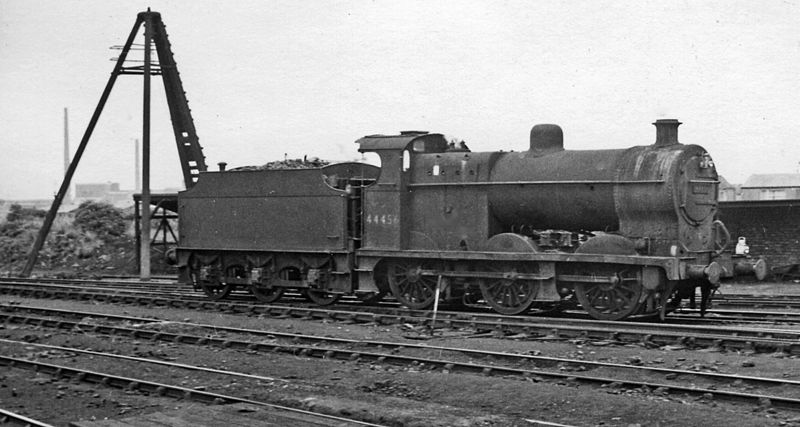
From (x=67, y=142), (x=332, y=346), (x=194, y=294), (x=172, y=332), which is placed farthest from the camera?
(x=67, y=142)

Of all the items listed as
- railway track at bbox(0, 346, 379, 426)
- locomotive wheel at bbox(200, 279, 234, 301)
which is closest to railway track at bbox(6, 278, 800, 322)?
locomotive wheel at bbox(200, 279, 234, 301)

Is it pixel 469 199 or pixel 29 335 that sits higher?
pixel 469 199

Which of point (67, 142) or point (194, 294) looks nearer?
point (194, 294)

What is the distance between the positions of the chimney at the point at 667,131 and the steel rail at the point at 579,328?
9.65 feet

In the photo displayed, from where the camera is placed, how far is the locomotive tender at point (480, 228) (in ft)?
48.3

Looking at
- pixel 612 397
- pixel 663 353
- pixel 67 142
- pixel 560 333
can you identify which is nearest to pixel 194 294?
pixel 560 333

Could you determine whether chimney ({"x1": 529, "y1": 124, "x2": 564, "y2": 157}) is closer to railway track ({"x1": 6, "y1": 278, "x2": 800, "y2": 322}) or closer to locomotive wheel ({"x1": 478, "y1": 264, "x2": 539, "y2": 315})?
locomotive wheel ({"x1": 478, "y1": 264, "x2": 539, "y2": 315})

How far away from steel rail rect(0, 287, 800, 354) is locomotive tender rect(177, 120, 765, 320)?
0.64m

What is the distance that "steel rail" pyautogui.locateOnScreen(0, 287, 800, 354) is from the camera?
12328 mm

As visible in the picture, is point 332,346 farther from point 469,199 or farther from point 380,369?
point 469,199

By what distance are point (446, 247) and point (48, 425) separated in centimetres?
947

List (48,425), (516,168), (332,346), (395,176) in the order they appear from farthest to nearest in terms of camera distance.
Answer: (395,176) < (516,168) < (332,346) < (48,425)

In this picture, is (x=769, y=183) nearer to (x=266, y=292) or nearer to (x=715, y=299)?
(x=715, y=299)

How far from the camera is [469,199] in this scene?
16672 mm
